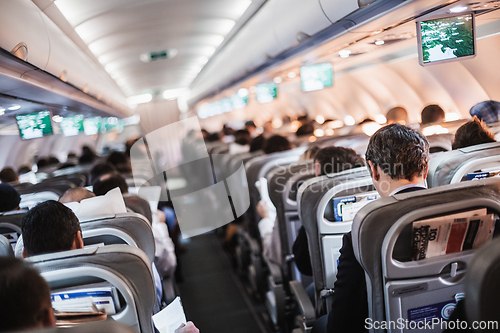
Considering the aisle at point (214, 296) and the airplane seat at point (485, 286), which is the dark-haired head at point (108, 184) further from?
the airplane seat at point (485, 286)

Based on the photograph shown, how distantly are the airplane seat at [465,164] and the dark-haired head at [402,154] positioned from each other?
59 cm

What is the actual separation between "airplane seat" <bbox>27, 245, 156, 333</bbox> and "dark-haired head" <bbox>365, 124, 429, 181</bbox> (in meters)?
1.29

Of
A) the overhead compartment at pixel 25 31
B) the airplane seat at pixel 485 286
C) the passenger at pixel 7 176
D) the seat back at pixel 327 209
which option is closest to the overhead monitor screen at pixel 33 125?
the passenger at pixel 7 176

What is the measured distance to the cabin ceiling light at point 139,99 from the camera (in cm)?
2418

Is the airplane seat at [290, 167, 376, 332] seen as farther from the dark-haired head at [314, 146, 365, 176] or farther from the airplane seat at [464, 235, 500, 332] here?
the airplane seat at [464, 235, 500, 332]

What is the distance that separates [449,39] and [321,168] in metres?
2.20

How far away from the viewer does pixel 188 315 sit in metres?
4.96

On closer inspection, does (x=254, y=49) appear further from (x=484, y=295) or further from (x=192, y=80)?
(x=192, y=80)

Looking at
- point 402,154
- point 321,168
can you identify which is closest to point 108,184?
point 321,168

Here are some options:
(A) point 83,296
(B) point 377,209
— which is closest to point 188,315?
(A) point 83,296

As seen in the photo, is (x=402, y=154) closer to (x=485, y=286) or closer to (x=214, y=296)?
(x=485, y=286)

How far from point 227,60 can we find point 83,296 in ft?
30.9

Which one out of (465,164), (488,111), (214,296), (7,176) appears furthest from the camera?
(7,176)

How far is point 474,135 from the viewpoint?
119 inches
